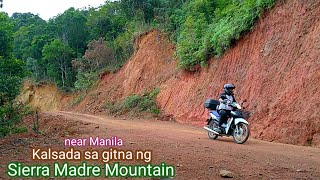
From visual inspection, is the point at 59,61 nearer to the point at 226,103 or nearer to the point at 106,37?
the point at 106,37

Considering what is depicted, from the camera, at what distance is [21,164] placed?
5969mm

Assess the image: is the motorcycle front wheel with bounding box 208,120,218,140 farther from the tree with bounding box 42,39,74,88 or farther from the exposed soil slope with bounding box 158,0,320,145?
the tree with bounding box 42,39,74,88

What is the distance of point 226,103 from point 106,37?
1262 inches

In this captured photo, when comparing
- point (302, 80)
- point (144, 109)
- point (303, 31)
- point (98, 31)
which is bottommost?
point (144, 109)

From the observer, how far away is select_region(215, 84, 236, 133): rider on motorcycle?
34.0 feet

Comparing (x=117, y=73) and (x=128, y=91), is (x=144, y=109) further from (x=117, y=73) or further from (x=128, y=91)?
(x=117, y=73)

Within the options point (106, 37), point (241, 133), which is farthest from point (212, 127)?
point (106, 37)

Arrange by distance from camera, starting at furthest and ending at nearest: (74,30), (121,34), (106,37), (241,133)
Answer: (74,30), (106,37), (121,34), (241,133)

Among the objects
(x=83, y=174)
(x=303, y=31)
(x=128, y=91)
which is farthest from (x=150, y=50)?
(x=83, y=174)

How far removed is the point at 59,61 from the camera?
43.8m

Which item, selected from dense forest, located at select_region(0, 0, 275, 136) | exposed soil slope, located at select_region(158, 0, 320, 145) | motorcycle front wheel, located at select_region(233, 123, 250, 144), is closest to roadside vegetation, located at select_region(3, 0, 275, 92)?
dense forest, located at select_region(0, 0, 275, 136)

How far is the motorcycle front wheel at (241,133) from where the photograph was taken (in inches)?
375

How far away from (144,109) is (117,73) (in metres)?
12.1

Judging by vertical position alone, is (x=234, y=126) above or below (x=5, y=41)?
below
